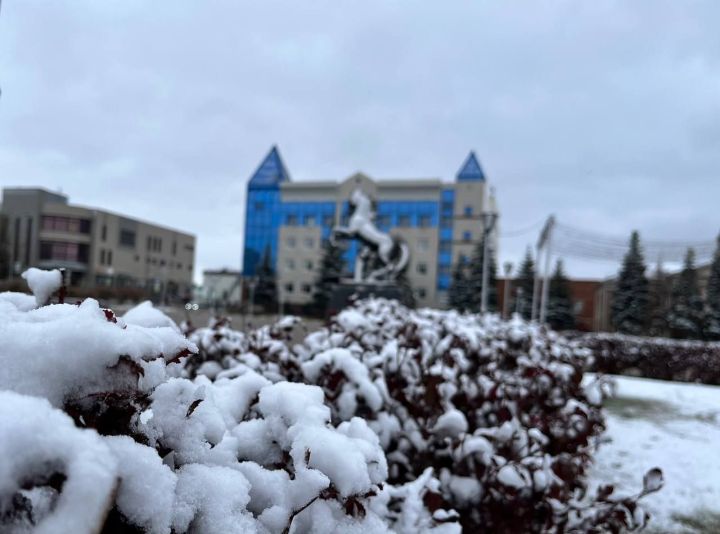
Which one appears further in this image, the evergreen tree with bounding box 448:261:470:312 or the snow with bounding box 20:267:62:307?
the evergreen tree with bounding box 448:261:470:312

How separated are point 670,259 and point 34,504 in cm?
4869

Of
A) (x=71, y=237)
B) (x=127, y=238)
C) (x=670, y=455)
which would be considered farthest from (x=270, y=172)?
(x=670, y=455)

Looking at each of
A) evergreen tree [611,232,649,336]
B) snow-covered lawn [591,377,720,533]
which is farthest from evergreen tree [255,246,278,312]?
snow-covered lawn [591,377,720,533]

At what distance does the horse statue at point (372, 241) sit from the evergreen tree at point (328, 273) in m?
24.1

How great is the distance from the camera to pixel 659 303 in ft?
129

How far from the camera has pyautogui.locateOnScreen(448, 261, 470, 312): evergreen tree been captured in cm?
4259

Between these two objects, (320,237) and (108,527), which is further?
(320,237)

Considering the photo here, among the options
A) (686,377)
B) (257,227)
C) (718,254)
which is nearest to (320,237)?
(257,227)

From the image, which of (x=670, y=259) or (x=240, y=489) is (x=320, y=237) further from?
(x=240, y=489)

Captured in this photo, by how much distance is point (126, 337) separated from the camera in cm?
66

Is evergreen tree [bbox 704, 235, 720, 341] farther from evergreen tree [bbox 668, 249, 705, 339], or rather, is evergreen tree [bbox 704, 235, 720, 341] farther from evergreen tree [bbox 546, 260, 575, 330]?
evergreen tree [bbox 546, 260, 575, 330]

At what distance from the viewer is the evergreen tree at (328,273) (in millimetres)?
41250

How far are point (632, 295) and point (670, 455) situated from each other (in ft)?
120

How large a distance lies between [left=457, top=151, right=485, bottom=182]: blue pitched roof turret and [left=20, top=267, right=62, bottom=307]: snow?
53.6 meters
